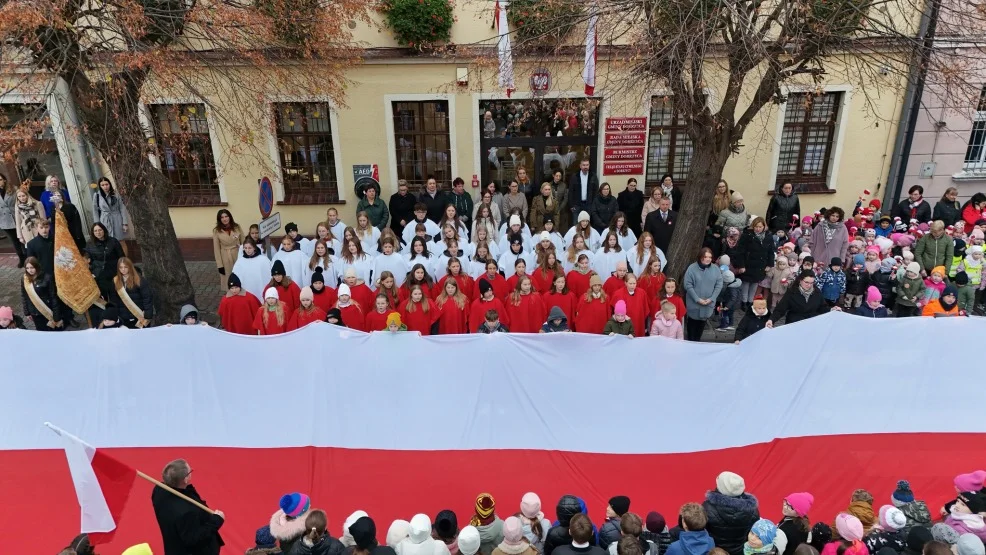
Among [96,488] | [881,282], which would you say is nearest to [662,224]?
[881,282]

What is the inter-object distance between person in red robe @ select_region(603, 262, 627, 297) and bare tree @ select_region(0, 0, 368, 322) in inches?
197

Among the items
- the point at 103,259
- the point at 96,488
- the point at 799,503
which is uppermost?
the point at 103,259

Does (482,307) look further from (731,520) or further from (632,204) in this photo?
(632,204)

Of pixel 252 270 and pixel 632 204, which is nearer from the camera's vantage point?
pixel 252 270

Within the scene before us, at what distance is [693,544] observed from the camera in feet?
14.1

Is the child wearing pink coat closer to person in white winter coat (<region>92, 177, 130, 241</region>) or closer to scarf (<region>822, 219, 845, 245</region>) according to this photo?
scarf (<region>822, 219, 845, 245</region>)

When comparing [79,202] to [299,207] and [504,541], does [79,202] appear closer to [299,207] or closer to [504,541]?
[299,207]

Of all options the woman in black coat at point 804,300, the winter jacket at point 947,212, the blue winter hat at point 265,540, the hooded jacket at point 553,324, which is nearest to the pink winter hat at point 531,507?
the blue winter hat at point 265,540

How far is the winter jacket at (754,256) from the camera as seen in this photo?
31.3 feet

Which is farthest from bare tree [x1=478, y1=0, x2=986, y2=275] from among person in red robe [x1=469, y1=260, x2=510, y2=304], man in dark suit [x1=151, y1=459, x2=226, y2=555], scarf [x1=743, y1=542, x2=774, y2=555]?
man in dark suit [x1=151, y1=459, x2=226, y2=555]

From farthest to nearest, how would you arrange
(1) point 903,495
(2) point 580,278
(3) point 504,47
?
(3) point 504,47, (2) point 580,278, (1) point 903,495

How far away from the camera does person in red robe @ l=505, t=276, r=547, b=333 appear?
8.12 metres

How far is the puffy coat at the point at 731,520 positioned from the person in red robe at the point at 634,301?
3587mm

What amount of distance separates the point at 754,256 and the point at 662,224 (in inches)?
64.0
